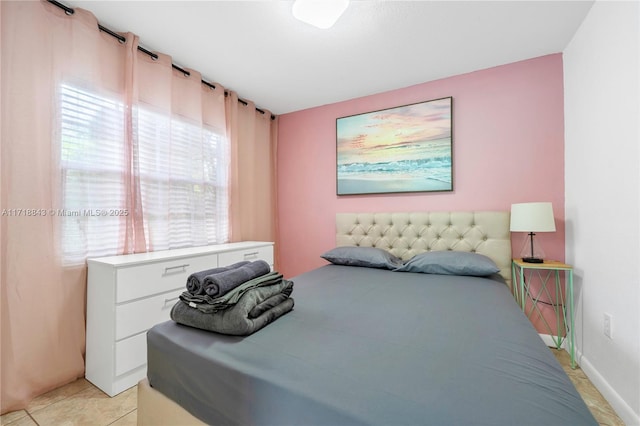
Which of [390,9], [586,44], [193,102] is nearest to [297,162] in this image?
[193,102]

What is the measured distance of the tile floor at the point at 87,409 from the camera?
137 centimetres

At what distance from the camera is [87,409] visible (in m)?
1.45

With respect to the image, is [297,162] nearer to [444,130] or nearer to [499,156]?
[444,130]

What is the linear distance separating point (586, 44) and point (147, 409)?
318cm

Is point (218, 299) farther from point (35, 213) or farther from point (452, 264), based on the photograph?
point (452, 264)

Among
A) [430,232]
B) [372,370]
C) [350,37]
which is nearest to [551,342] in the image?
[430,232]

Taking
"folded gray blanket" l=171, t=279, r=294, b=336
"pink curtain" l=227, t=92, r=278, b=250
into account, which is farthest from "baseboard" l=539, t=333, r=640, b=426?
"pink curtain" l=227, t=92, r=278, b=250

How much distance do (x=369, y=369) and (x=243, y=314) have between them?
50cm

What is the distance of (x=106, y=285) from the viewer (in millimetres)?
1613

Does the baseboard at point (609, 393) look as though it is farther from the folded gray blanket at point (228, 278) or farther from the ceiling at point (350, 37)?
the ceiling at point (350, 37)

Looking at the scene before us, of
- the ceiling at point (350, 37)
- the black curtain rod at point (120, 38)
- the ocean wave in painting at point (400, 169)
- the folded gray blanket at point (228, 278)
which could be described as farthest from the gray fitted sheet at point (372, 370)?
the black curtain rod at point (120, 38)

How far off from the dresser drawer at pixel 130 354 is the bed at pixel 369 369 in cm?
70

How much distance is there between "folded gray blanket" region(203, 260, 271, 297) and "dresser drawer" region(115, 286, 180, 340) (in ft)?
2.93

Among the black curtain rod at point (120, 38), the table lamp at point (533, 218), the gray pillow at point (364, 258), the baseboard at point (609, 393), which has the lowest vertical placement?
the baseboard at point (609, 393)
